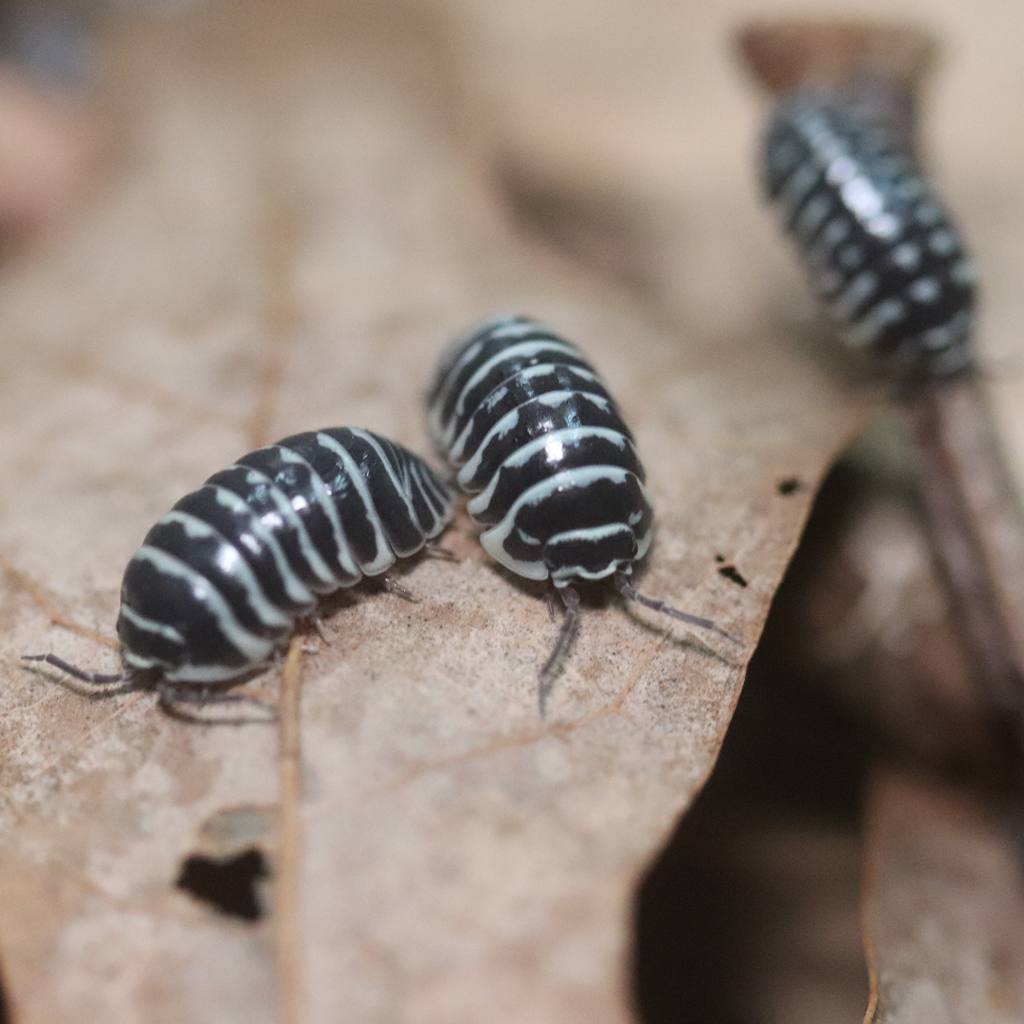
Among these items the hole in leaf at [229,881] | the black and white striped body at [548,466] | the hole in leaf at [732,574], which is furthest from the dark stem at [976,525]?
the hole in leaf at [229,881]

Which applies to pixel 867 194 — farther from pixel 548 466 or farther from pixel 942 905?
pixel 942 905

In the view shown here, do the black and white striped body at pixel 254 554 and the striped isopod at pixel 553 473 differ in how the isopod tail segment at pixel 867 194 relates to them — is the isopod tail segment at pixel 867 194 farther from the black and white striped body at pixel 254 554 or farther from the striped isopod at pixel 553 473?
the black and white striped body at pixel 254 554

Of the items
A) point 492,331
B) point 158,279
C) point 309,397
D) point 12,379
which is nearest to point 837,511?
point 492,331

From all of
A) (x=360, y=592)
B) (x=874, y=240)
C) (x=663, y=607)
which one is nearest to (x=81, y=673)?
(x=360, y=592)

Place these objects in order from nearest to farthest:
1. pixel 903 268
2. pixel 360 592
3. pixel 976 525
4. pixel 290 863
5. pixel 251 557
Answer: pixel 290 863 < pixel 251 557 < pixel 360 592 < pixel 976 525 < pixel 903 268

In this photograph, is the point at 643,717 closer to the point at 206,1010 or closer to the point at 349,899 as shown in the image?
the point at 349,899

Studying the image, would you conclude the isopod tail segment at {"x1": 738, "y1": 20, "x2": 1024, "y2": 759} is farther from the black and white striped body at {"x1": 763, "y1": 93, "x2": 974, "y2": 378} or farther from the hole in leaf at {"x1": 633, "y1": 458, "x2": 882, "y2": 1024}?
the hole in leaf at {"x1": 633, "y1": 458, "x2": 882, "y2": 1024}

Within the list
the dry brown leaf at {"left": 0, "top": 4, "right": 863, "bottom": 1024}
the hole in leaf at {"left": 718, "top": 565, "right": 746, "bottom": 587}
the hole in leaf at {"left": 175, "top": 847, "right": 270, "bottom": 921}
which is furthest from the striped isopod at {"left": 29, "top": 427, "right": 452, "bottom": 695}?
the hole in leaf at {"left": 718, "top": 565, "right": 746, "bottom": 587}
